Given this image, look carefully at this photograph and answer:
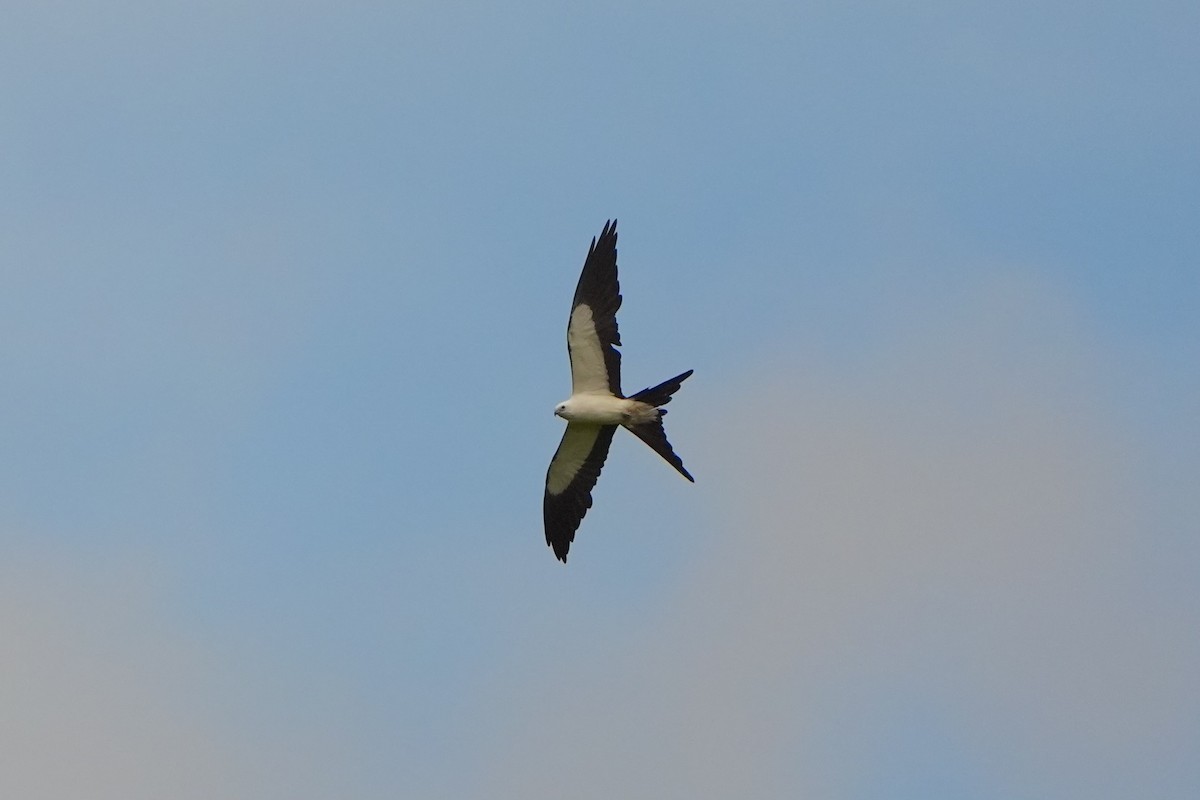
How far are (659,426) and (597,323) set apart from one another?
174 centimetres

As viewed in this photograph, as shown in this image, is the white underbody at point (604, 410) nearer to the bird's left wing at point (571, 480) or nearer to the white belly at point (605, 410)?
the white belly at point (605, 410)

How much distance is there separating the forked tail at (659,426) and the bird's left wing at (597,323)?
0.71m

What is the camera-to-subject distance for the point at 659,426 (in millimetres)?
25641

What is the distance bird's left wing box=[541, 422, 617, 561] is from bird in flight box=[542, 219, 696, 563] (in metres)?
0.01

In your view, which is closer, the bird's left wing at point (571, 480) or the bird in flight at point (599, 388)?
the bird in flight at point (599, 388)

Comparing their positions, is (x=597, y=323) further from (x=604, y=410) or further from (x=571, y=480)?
(x=571, y=480)

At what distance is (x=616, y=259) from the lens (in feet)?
86.4

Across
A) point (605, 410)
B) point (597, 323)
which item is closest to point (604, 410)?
point (605, 410)

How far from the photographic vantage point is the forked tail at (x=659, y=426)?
Result: 25.0m

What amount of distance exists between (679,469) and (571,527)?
3099mm

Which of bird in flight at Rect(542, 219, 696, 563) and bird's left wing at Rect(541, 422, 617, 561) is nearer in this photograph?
bird in flight at Rect(542, 219, 696, 563)

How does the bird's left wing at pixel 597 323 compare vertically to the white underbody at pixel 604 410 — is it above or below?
above

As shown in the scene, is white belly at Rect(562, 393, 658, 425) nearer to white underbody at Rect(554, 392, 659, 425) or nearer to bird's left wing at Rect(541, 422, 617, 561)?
white underbody at Rect(554, 392, 659, 425)

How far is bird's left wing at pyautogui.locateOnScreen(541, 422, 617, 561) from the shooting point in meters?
26.9
